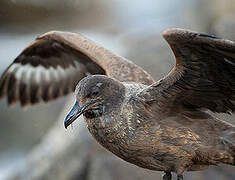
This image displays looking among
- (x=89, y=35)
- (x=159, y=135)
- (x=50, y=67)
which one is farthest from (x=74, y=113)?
(x=89, y=35)

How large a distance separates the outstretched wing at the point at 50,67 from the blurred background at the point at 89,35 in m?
0.82

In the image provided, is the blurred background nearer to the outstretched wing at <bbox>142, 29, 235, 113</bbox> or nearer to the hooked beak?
the outstretched wing at <bbox>142, 29, 235, 113</bbox>

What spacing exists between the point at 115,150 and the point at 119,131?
186 mm

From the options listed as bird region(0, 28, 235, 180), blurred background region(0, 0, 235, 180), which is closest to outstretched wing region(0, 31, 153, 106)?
blurred background region(0, 0, 235, 180)

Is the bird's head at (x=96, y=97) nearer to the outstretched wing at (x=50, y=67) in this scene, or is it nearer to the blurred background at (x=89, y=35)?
the outstretched wing at (x=50, y=67)

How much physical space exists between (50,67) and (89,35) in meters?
7.65

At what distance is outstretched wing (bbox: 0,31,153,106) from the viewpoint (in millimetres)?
5895

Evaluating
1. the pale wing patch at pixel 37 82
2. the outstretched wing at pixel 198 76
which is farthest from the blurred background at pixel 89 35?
the outstretched wing at pixel 198 76

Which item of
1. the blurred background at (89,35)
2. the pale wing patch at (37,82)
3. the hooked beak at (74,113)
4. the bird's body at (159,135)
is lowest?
the blurred background at (89,35)

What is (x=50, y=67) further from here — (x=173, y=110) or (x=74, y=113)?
(x=74, y=113)

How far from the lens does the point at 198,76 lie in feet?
14.7

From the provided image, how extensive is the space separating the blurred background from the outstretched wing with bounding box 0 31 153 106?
0.82m

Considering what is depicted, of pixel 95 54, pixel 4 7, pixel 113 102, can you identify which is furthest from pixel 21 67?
pixel 4 7

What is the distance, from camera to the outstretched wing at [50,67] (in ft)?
19.3
